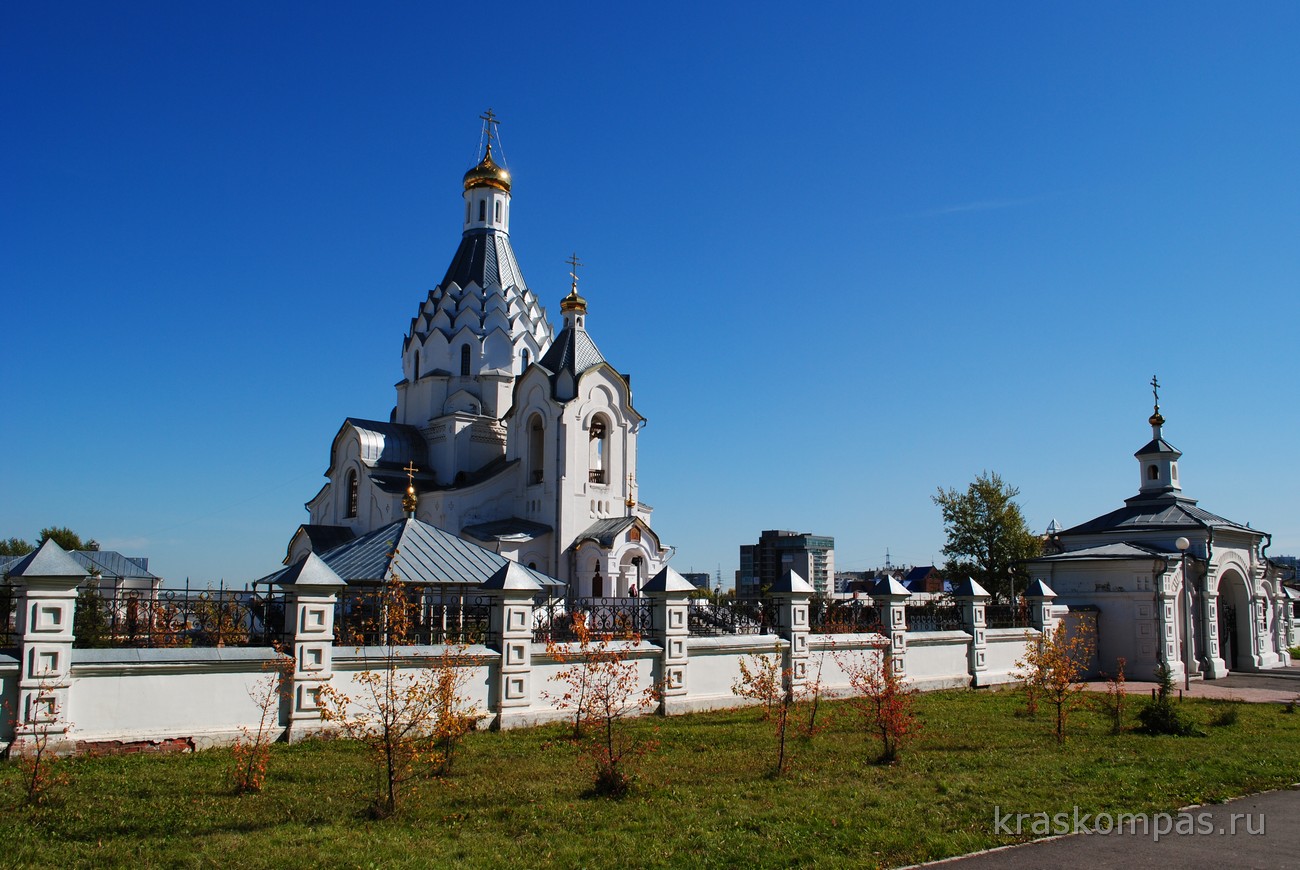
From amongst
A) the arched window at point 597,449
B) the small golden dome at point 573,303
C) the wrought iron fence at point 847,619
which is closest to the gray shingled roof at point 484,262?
the small golden dome at point 573,303

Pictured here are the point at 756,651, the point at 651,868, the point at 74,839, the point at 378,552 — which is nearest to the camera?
the point at 651,868

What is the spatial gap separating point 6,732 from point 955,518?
26.3m

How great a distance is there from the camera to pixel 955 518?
98.8 ft

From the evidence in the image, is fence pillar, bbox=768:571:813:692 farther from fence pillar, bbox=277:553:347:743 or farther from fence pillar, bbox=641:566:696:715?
fence pillar, bbox=277:553:347:743

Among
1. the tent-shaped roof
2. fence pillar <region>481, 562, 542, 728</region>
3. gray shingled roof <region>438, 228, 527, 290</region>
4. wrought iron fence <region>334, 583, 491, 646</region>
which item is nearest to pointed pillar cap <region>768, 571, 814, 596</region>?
fence pillar <region>481, 562, 542, 728</region>

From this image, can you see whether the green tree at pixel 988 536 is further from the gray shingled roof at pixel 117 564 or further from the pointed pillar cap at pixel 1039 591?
the gray shingled roof at pixel 117 564

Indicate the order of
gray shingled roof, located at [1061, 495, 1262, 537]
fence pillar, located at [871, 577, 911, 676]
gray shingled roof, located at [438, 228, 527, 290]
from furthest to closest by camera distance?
1. gray shingled roof, located at [438, 228, 527, 290]
2. gray shingled roof, located at [1061, 495, 1262, 537]
3. fence pillar, located at [871, 577, 911, 676]

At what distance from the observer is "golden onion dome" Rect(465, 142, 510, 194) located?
107 feet

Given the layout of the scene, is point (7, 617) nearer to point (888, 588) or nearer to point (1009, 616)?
point (888, 588)

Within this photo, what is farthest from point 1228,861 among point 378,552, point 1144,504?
point 1144,504

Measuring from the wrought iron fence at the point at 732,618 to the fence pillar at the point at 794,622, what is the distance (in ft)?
2.20

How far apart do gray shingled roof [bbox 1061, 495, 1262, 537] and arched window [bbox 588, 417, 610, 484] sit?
40.6ft

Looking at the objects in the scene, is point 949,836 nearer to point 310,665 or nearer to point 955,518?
point 310,665

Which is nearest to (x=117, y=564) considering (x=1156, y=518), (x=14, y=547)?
(x=14, y=547)
